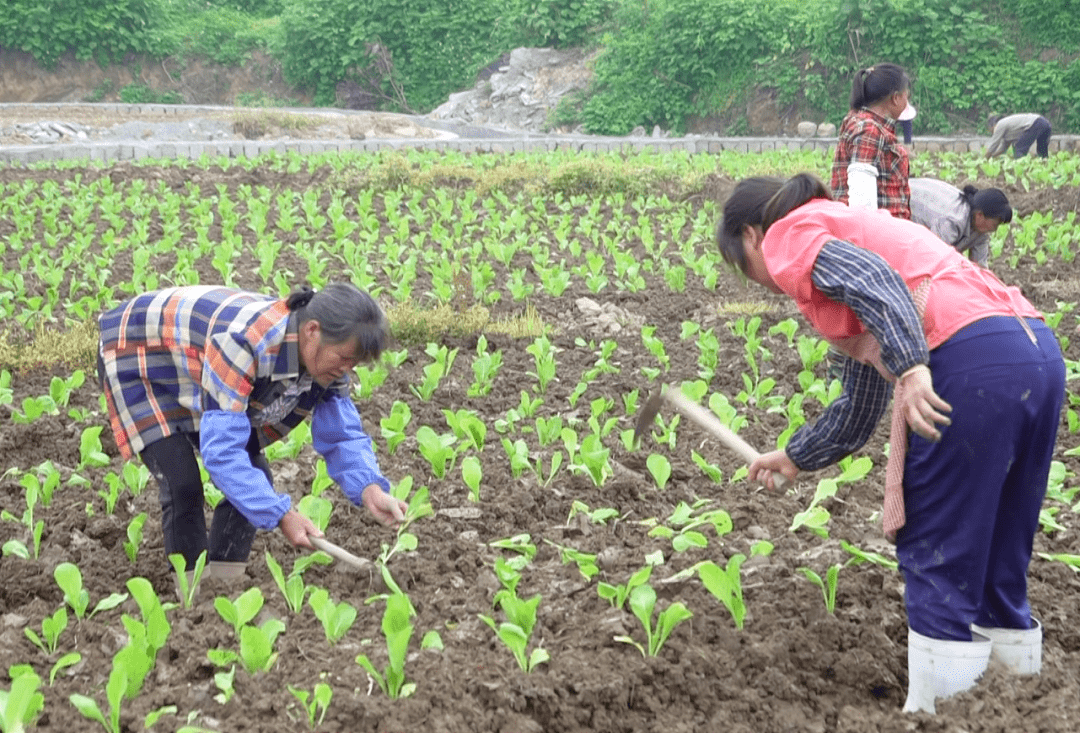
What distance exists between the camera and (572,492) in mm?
4094

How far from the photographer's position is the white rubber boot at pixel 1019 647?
2.63 m

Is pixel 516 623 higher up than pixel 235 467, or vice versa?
pixel 235 467

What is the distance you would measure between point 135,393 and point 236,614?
2.56ft

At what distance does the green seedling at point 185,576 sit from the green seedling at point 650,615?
47.7 inches

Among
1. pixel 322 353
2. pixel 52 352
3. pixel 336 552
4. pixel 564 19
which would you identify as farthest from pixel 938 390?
pixel 564 19

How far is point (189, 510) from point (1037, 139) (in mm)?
15322

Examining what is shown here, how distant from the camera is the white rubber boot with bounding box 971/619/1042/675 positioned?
8.63 feet

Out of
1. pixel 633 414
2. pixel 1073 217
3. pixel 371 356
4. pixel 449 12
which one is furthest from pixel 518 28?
pixel 371 356

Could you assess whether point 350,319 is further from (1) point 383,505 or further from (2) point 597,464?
(2) point 597,464

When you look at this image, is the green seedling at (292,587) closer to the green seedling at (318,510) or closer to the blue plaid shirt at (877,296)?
the green seedling at (318,510)

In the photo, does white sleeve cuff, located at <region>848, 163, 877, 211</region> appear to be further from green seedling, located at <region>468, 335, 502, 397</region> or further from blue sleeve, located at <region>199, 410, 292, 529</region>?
blue sleeve, located at <region>199, 410, 292, 529</region>

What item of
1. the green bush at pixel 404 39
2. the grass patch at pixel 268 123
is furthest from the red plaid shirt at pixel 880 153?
the green bush at pixel 404 39

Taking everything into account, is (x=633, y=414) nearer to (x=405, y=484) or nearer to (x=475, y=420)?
(x=475, y=420)

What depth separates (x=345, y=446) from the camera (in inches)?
132
